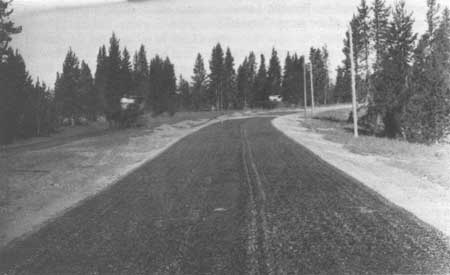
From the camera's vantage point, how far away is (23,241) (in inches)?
259

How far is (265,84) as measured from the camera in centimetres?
10838

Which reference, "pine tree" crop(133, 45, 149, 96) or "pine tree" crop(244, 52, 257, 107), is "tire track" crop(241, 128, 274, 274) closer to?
"pine tree" crop(133, 45, 149, 96)

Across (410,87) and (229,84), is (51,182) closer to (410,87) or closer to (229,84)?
(410,87)

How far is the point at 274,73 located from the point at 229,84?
1294cm

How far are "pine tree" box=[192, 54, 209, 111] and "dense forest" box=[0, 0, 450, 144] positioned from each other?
0.26 m

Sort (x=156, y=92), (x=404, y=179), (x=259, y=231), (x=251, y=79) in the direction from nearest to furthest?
1. (x=259, y=231)
2. (x=404, y=179)
3. (x=156, y=92)
4. (x=251, y=79)

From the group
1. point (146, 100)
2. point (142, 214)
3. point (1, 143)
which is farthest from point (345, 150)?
point (146, 100)

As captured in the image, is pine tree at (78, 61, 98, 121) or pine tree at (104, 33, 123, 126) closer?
pine tree at (104, 33, 123, 126)

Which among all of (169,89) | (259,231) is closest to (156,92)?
(169,89)

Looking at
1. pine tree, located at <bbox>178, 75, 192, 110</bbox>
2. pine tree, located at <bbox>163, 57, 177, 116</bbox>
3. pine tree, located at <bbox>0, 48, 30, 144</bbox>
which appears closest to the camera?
pine tree, located at <bbox>0, 48, 30, 144</bbox>

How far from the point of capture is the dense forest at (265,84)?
33.8 metres

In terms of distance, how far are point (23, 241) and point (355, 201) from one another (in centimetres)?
590

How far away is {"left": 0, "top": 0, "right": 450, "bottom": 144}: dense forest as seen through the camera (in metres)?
33.8

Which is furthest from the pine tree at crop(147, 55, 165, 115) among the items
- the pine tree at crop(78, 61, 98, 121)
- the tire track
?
the tire track
